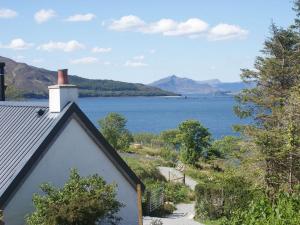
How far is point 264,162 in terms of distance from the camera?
2288 centimetres

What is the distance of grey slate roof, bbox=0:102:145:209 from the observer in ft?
45.2

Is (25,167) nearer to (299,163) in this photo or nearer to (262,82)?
(299,163)

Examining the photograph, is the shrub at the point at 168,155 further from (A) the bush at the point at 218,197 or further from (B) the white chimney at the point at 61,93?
(B) the white chimney at the point at 61,93

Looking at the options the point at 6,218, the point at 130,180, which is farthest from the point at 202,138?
the point at 6,218

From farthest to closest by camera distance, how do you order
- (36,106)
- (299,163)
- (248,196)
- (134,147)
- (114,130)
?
(134,147)
(114,130)
(248,196)
(299,163)
(36,106)

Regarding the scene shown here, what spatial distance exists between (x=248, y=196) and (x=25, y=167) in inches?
571

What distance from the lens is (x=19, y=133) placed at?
15312 mm

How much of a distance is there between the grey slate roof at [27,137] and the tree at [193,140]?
125 ft

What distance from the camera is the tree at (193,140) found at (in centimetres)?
5453

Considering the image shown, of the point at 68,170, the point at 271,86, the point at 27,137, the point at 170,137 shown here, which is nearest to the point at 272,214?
the point at 68,170

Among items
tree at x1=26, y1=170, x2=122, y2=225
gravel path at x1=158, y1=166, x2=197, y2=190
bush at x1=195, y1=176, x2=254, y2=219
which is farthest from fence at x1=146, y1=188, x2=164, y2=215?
tree at x1=26, y1=170, x2=122, y2=225

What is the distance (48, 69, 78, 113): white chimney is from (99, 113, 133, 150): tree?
36368 mm

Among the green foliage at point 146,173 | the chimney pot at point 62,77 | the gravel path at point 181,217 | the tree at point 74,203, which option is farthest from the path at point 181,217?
the chimney pot at point 62,77

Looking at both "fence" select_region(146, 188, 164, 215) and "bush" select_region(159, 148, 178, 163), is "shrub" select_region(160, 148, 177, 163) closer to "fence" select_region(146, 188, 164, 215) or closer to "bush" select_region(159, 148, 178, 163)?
"bush" select_region(159, 148, 178, 163)
